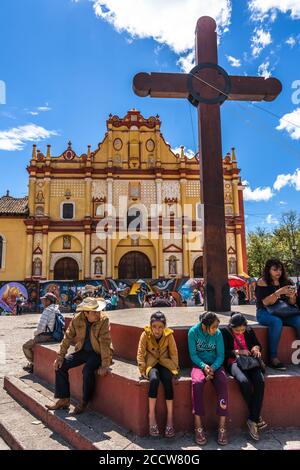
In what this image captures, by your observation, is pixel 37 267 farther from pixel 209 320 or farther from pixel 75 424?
pixel 209 320

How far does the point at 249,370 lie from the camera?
3357mm

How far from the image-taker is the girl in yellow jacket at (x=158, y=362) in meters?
3.09

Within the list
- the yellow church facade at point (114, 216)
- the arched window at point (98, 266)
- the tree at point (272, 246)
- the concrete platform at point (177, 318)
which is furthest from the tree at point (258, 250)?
the concrete platform at point (177, 318)

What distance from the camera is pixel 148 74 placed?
5441 millimetres

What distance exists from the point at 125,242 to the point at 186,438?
888 inches

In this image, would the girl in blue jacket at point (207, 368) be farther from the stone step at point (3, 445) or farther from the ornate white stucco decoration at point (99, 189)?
the ornate white stucco decoration at point (99, 189)

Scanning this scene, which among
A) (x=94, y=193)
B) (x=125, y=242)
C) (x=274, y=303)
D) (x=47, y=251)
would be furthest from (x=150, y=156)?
(x=274, y=303)

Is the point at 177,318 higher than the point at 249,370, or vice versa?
the point at 177,318

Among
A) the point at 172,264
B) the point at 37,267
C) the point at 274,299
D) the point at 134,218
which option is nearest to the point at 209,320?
the point at 274,299

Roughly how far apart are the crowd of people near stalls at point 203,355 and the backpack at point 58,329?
5.76 ft

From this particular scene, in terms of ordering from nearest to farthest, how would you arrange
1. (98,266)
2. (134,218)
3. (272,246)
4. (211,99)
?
(211,99), (98,266), (134,218), (272,246)

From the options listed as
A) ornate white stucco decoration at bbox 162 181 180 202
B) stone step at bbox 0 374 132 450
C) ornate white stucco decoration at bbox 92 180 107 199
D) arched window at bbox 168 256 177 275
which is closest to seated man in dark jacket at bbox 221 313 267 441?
stone step at bbox 0 374 132 450

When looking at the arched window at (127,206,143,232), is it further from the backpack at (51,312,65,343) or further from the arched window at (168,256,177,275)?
the backpack at (51,312,65,343)

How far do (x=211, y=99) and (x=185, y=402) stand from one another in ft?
14.7
